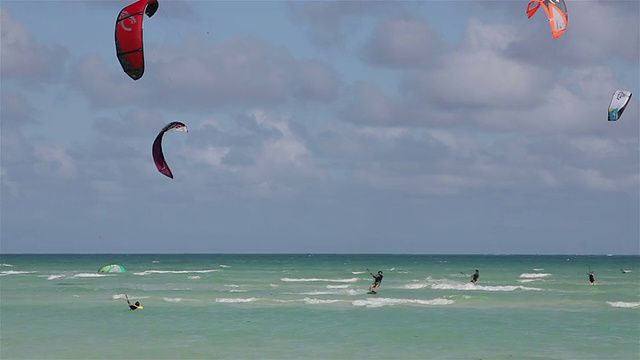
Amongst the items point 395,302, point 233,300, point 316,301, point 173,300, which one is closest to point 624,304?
point 395,302

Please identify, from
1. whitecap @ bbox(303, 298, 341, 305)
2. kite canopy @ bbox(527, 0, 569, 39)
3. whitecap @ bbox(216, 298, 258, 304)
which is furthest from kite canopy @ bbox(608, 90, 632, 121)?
whitecap @ bbox(216, 298, 258, 304)

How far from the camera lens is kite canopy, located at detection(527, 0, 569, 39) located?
18375 mm

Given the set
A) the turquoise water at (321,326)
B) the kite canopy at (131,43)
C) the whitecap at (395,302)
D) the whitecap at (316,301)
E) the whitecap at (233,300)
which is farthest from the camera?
the whitecap at (233,300)

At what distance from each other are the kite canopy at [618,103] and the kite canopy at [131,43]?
11273 millimetres

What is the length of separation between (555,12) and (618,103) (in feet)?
11.9

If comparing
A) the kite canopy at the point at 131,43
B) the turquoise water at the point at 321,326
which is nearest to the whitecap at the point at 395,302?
the turquoise water at the point at 321,326

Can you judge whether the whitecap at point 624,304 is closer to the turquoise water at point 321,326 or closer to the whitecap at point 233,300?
the turquoise water at point 321,326

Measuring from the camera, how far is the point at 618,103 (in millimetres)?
20859

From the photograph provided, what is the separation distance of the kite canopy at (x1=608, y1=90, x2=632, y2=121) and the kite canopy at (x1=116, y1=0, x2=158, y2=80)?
1127 centimetres

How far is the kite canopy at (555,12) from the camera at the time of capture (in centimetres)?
1838

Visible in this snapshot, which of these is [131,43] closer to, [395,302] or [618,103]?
[618,103]

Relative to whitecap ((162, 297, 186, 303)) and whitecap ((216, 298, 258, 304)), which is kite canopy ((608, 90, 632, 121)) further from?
whitecap ((162, 297, 186, 303))

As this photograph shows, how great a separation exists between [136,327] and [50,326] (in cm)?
256

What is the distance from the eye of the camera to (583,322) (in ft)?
78.8
